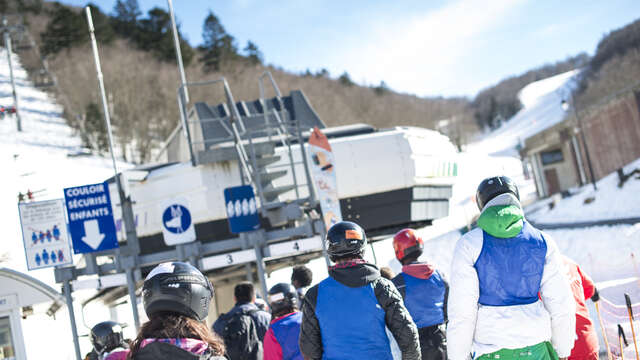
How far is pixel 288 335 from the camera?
4.58 metres

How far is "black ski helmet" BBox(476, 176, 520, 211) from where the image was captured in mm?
3596

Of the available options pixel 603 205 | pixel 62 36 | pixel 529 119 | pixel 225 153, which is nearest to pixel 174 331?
pixel 225 153

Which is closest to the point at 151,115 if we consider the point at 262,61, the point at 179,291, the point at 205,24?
the point at 205,24

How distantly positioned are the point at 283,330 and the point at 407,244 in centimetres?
134

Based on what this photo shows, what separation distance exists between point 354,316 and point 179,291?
4.69ft

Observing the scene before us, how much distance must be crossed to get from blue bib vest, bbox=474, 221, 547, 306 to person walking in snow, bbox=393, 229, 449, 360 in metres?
1.52

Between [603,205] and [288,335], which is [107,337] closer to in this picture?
[288,335]

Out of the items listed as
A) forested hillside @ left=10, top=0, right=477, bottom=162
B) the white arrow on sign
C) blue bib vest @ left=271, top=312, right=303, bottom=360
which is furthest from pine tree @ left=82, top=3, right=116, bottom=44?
blue bib vest @ left=271, top=312, right=303, bottom=360

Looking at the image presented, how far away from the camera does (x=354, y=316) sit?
350cm

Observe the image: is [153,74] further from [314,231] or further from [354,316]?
[354,316]

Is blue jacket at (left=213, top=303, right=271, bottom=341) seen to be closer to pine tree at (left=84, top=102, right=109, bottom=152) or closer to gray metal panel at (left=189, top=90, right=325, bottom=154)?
gray metal panel at (left=189, top=90, right=325, bottom=154)

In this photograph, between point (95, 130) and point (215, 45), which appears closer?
point (95, 130)

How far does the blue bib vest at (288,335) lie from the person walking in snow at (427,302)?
955 millimetres

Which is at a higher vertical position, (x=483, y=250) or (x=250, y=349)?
(x=483, y=250)
